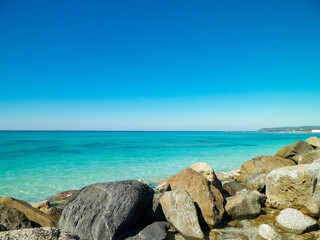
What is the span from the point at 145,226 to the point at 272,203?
4.18 m

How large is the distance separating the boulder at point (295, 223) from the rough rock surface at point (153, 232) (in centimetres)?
281

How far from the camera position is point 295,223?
4879 mm

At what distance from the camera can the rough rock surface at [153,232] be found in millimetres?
4490

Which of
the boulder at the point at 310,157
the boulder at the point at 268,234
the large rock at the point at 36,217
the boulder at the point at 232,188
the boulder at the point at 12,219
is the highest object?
the boulder at the point at 310,157

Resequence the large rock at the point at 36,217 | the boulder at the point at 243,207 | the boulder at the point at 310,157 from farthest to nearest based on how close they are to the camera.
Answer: the boulder at the point at 310,157
the boulder at the point at 243,207
the large rock at the point at 36,217

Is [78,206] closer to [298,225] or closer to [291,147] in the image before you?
[298,225]

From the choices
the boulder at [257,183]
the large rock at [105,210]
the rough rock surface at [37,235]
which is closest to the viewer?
the rough rock surface at [37,235]

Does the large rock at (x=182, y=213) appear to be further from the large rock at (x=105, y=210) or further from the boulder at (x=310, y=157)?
the boulder at (x=310, y=157)

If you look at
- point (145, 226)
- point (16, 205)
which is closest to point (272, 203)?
point (145, 226)

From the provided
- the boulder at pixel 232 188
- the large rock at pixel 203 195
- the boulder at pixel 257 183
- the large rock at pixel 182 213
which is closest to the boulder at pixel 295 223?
the large rock at pixel 203 195

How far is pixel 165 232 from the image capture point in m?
4.74

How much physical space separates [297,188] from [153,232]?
14.3 feet

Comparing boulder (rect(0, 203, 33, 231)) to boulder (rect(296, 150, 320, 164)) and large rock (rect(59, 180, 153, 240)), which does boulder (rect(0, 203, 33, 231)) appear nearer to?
large rock (rect(59, 180, 153, 240))

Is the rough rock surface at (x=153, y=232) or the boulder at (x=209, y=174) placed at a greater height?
the boulder at (x=209, y=174)
